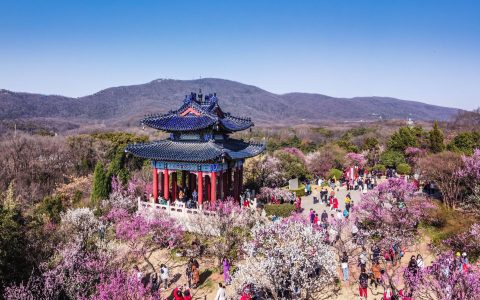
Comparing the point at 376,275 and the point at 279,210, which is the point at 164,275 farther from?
the point at 279,210

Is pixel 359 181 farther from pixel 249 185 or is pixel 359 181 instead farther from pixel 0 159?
pixel 0 159

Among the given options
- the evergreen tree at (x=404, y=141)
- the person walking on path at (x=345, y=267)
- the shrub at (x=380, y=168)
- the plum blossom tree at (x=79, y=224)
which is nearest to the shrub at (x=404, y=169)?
→ the shrub at (x=380, y=168)

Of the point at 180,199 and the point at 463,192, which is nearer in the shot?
the point at 180,199

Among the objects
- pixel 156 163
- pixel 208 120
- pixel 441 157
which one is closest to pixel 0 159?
pixel 156 163

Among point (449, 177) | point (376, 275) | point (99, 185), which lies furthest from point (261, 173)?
point (376, 275)

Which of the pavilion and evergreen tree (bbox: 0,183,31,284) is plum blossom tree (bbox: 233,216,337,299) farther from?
evergreen tree (bbox: 0,183,31,284)

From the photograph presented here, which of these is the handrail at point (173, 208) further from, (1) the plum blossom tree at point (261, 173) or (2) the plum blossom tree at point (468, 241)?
(1) the plum blossom tree at point (261, 173)

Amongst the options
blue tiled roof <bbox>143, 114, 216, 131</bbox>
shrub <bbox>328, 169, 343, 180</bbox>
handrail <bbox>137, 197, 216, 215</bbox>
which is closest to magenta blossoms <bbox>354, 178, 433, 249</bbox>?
handrail <bbox>137, 197, 216, 215</bbox>
